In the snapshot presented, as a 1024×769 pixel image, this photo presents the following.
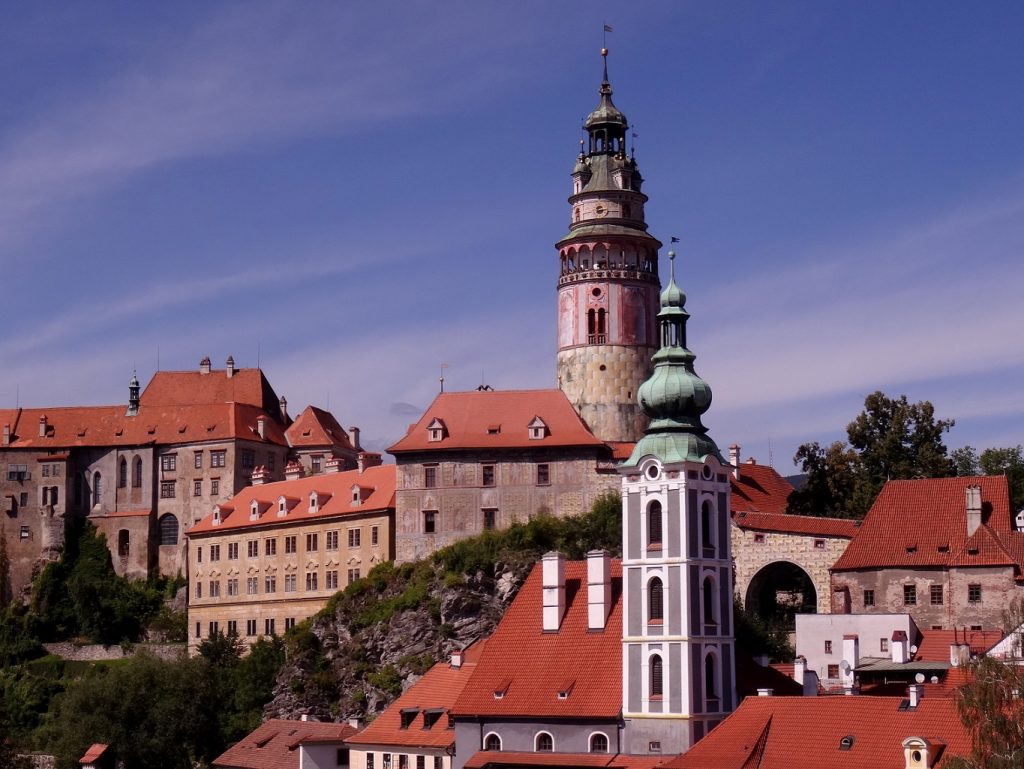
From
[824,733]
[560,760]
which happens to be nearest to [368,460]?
[560,760]

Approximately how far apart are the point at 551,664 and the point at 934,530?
60.0 feet

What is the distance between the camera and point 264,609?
8725 centimetres

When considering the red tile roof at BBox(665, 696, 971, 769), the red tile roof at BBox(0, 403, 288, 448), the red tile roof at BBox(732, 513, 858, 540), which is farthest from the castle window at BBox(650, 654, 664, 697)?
the red tile roof at BBox(0, 403, 288, 448)

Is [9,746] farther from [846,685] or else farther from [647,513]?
[846,685]

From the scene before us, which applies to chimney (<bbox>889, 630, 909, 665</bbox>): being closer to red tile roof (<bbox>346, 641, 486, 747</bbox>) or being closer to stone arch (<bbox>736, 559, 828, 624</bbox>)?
stone arch (<bbox>736, 559, 828, 624</bbox>)

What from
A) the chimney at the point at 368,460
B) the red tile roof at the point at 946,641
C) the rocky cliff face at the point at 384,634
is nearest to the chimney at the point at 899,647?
the red tile roof at the point at 946,641

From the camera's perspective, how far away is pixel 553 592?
190 feet

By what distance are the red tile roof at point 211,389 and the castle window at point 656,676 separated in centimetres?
5330

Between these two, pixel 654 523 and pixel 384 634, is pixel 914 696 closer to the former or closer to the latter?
pixel 654 523

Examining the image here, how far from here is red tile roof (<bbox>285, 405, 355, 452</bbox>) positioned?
339 feet

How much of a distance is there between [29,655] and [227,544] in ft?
43.1

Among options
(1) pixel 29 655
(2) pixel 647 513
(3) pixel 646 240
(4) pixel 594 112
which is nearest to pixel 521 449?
(3) pixel 646 240

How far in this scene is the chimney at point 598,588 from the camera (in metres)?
57.0

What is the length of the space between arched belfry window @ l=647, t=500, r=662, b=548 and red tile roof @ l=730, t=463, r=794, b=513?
69.0 ft
